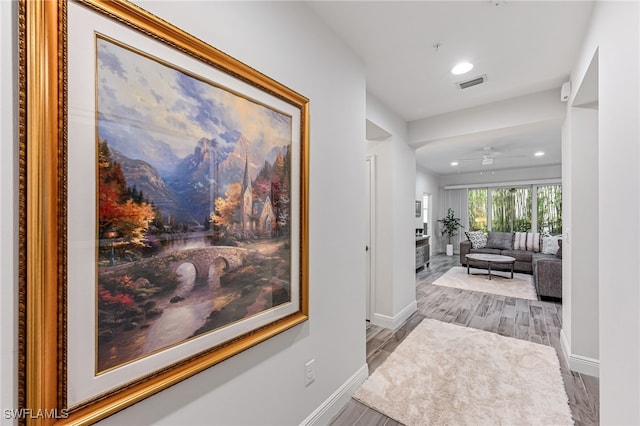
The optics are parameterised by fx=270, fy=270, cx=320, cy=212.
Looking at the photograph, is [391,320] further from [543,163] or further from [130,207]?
[543,163]

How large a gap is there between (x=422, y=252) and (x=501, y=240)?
2156 mm

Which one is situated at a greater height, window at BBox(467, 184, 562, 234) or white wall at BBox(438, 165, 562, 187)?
white wall at BBox(438, 165, 562, 187)

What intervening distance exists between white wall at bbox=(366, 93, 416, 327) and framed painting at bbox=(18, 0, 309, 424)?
2140mm

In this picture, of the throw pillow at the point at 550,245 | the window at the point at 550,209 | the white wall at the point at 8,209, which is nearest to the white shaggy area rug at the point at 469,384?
the white wall at the point at 8,209

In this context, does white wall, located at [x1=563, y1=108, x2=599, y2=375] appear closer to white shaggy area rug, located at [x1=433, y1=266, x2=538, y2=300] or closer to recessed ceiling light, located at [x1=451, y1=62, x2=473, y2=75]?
recessed ceiling light, located at [x1=451, y1=62, x2=473, y2=75]

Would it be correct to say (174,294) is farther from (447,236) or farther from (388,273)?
(447,236)

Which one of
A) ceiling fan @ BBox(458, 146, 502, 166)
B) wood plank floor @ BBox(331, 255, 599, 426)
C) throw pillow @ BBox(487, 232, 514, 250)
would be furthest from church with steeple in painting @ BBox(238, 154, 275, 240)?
throw pillow @ BBox(487, 232, 514, 250)

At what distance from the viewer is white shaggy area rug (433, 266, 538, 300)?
4.56 m

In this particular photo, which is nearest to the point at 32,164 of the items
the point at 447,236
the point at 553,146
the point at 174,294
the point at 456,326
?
the point at 174,294

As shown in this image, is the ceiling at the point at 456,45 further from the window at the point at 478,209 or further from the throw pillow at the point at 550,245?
the window at the point at 478,209

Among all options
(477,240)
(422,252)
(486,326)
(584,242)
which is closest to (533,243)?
(477,240)

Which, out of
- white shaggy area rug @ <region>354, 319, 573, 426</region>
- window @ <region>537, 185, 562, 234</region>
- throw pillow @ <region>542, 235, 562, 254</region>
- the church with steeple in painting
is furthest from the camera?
window @ <region>537, 185, 562, 234</region>

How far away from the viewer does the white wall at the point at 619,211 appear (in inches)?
40.3

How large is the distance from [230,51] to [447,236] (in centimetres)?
914
